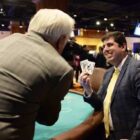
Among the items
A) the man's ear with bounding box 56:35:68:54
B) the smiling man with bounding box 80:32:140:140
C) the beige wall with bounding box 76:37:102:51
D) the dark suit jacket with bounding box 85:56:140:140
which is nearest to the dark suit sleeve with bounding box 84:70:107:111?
→ the smiling man with bounding box 80:32:140:140

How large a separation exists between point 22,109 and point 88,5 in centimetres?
1202

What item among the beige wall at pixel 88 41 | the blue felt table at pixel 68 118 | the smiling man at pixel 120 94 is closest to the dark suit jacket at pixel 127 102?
the smiling man at pixel 120 94

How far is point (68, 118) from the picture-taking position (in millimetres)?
2928

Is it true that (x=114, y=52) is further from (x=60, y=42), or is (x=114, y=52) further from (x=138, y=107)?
(x=60, y=42)

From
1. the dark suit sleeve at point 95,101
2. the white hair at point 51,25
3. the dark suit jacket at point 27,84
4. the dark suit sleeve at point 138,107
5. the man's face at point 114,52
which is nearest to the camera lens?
the dark suit jacket at point 27,84

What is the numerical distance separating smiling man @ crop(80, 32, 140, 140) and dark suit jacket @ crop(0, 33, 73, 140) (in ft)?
2.52

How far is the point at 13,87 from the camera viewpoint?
1.29 meters

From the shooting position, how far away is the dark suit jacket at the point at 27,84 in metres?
1.29

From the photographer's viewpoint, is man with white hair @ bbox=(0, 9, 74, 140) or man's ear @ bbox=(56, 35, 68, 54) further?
man's ear @ bbox=(56, 35, 68, 54)

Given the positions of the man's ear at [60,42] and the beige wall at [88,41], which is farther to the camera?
the beige wall at [88,41]

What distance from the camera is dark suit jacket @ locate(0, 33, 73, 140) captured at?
1294mm

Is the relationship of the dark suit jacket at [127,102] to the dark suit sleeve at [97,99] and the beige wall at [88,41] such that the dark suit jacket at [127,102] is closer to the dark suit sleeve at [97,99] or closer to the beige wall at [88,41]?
the dark suit sleeve at [97,99]

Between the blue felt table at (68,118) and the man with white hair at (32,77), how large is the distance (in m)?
0.92

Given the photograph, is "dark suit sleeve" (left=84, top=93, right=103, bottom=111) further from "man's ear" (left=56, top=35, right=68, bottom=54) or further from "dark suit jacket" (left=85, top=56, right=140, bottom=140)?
"man's ear" (left=56, top=35, right=68, bottom=54)
